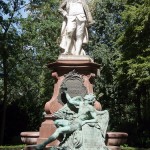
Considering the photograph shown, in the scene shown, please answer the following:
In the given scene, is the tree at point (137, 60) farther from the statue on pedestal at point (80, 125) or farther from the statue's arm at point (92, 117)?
the statue's arm at point (92, 117)

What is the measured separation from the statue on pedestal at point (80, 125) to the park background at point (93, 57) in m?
14.2

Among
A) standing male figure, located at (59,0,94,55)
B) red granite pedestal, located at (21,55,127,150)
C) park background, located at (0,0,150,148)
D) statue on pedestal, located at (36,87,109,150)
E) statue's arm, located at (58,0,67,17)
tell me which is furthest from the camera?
park background, located at (0,0,150,148)

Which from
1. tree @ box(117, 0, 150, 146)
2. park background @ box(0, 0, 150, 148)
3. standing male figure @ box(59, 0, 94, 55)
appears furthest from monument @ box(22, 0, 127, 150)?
park background @ box(0, 0, 150, 148)

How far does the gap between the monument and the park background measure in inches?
460

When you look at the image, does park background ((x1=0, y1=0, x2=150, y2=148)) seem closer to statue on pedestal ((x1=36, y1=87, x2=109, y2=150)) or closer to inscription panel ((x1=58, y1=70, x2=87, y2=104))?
inscription panel ((x1=58, y1=70, x2=87, y2=104))

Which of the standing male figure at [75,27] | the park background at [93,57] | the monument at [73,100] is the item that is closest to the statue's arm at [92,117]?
the monument at [73,100]

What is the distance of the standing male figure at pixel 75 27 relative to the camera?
12578 mm

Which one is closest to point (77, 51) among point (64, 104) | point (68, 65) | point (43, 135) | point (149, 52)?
point (68, 65)

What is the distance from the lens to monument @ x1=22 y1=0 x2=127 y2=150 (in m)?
9.36

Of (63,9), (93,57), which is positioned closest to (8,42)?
(93,57)

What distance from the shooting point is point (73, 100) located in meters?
10.4

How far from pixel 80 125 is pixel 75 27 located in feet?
13.9

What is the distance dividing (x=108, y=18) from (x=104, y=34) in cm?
128

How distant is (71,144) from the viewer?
9266mm
